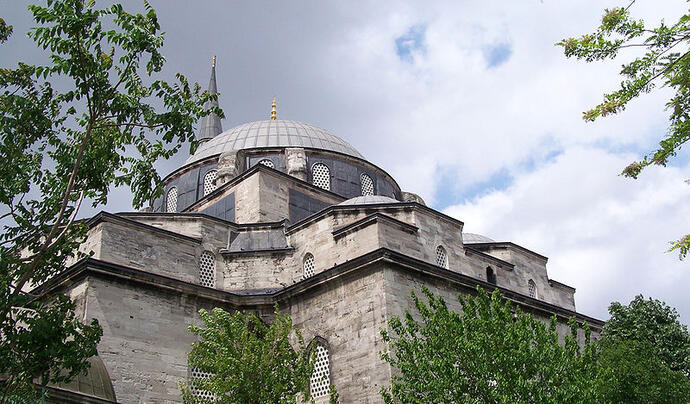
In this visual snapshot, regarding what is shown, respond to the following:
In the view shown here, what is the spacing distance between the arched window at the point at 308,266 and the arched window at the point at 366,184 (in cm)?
596

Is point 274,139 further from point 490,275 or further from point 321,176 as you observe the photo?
point 490,275

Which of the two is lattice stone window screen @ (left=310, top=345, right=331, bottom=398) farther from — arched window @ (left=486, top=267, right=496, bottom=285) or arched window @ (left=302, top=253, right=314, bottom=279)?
arched window @ (left=486, top=267, right=496, bottom=285)

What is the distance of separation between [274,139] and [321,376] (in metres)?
10.8

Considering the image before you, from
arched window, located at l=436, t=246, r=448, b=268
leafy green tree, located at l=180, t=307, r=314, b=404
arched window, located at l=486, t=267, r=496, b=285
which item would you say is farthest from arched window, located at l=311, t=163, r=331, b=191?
leafy green tree, located at l=180, t=307, r=314, b=404

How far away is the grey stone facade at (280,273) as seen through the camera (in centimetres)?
1283

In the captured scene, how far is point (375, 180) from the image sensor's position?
22.2 metres

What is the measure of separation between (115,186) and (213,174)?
11973 millimetres

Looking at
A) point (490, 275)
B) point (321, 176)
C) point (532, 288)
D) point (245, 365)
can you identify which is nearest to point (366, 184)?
point (321, 176)

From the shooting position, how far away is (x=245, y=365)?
1095 cm

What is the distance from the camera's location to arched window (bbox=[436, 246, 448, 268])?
1564cm

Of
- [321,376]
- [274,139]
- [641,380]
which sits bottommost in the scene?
[641,380]

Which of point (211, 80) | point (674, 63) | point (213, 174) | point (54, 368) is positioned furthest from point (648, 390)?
point (211, 80)

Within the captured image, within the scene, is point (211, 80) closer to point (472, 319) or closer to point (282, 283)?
point (282, 283)

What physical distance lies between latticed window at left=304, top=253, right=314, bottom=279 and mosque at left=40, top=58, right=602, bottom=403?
3 cm
